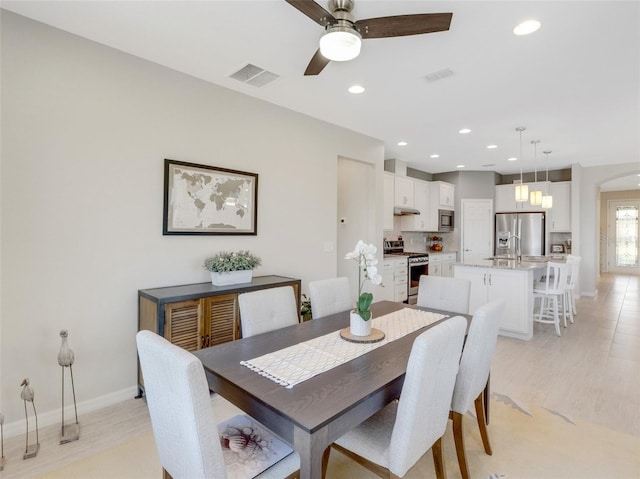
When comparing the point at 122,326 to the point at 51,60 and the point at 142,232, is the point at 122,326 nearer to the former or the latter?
the point at 142,232

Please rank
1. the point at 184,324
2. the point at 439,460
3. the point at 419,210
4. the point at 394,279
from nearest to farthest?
the point at 439,460 → the point at 184,324 → the point at 394,279 → the point at 419,210

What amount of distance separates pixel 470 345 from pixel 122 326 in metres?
2.51

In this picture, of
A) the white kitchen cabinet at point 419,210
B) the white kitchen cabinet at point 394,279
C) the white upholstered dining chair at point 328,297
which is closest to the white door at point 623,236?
the white kitchen cabinet at point 419,210

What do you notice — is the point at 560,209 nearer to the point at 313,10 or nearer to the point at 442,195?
the point at 442,195

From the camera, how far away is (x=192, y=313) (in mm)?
2592

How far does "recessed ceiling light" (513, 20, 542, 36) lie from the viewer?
2160 millimetres

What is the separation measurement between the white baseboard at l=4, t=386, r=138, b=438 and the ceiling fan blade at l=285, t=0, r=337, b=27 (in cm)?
295

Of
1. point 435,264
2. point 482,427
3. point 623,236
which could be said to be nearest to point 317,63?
point 482,427

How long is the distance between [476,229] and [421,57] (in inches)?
222

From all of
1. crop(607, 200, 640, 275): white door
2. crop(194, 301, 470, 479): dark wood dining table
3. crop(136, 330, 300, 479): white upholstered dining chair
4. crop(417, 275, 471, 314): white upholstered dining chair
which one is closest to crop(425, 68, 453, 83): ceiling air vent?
crop(417, 275, 471, 314): white upholstered dining chair

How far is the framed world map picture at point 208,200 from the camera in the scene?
2.88 m

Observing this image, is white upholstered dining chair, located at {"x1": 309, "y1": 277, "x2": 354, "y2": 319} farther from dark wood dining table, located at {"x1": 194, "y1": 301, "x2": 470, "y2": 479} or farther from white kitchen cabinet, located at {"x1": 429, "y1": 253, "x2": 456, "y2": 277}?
Answer: white kitchen cabinet, located at {"x1": 429, "y1": 253, "x2": 456, "y2": 277}

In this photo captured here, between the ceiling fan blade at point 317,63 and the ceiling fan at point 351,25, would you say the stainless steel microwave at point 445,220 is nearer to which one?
the ceiling fan blade at point 317,63

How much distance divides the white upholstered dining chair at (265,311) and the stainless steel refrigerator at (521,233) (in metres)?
6.28
